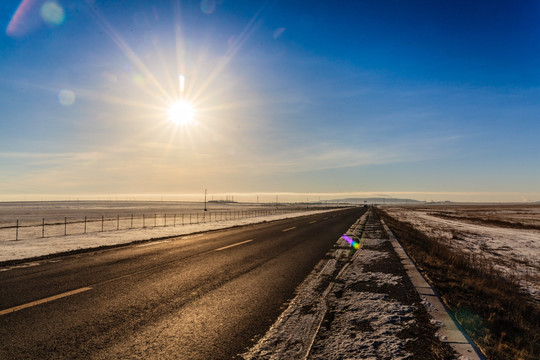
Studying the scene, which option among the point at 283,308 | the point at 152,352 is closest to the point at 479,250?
the point at 283,308

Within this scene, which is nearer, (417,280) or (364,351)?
(364,351)

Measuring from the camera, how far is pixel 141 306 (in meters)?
5.21

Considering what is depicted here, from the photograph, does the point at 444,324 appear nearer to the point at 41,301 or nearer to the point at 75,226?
the point at 41,301

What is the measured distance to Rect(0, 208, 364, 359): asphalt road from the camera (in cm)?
369

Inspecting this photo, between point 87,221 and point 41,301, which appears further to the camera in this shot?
point 87,221

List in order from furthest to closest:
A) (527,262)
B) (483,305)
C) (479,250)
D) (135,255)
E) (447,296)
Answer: (479,250)
(527,262)
(135,255)
(447,296)
(483,305)

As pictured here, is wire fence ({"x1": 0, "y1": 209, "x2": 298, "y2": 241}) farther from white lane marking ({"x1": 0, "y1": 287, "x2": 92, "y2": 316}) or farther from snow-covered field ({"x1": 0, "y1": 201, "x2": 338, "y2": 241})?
white lane marking ({"x1": 0, "y1": 287, "x2": 92, "y2": 316})

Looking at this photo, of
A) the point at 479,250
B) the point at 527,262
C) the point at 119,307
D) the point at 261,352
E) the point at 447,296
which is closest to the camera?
the point at 261,352

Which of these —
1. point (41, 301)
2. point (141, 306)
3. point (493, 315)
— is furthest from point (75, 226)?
point (493, 315)

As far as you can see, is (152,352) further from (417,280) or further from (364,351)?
(417,280)

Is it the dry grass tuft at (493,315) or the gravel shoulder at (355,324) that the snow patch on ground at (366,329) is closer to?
the gravel shoulder at (355,324)

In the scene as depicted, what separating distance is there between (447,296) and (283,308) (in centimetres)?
340

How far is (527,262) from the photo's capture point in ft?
42.9

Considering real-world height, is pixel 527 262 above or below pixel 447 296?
below
